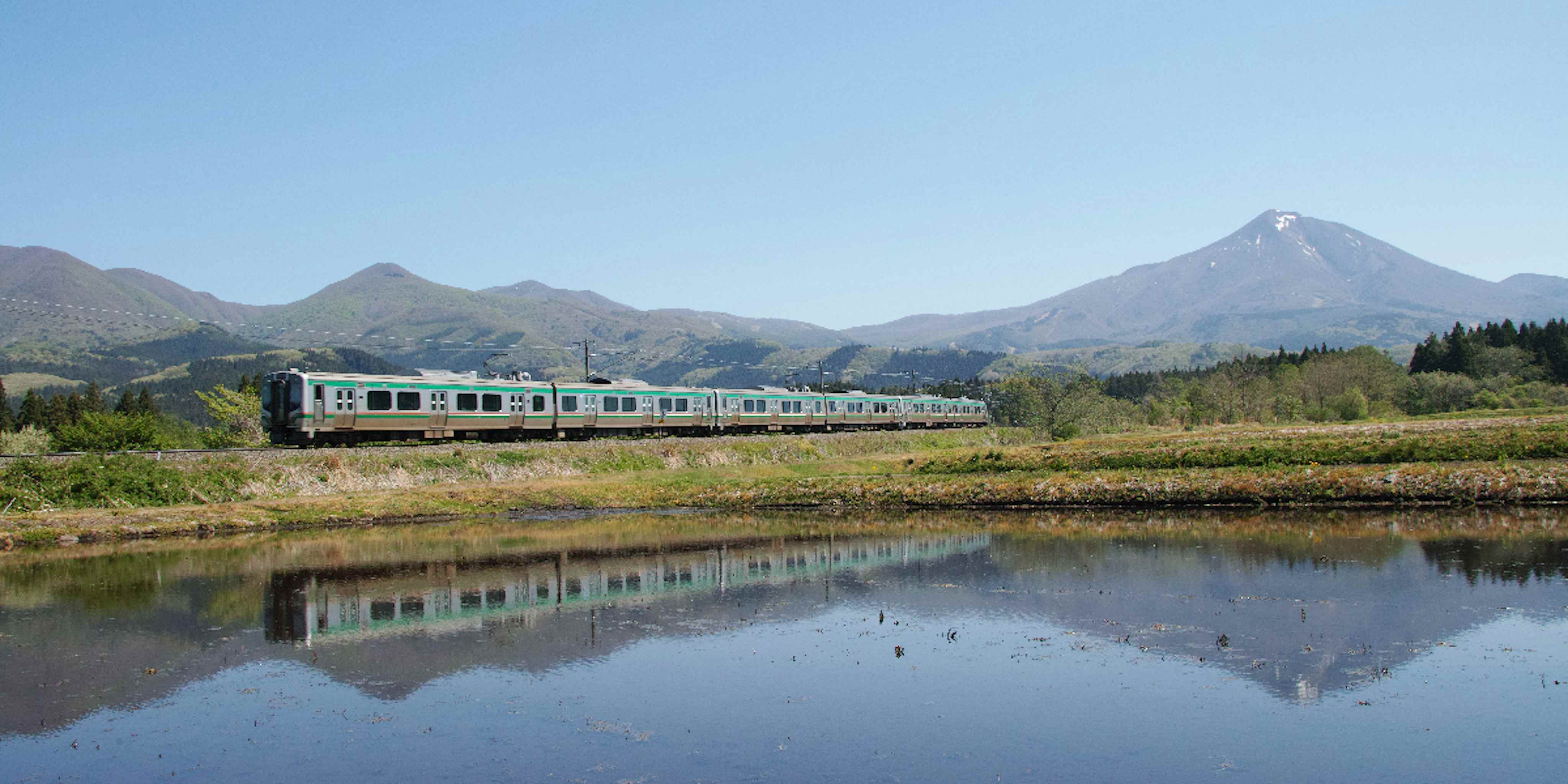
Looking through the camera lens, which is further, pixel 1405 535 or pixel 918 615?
pixel 1405 535

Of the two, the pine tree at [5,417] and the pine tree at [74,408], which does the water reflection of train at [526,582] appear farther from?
the pine tree at [74,408]

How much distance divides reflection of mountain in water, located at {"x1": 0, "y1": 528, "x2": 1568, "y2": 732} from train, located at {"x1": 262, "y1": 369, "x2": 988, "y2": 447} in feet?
60.0

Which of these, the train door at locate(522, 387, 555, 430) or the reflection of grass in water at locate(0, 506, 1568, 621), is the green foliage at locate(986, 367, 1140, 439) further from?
the reflection of grass in water at locate(0, 506, 1568, 621)

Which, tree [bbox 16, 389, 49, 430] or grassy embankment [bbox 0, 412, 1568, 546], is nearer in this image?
grassy embankment [bbox 0, 412, 1568, 546]

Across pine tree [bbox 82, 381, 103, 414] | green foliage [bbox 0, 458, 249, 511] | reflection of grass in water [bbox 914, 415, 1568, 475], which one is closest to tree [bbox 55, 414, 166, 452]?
green foliage [bbox 0, 458, 249, 511]

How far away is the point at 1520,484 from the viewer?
35438 mm

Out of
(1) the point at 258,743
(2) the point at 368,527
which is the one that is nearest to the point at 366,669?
(1) the point at 258,743

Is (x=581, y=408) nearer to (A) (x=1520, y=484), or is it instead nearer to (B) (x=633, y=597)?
(B) (x=633, y=597)

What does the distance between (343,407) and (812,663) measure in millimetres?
36640

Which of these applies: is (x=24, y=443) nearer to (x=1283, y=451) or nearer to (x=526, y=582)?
(x=526, y=582)

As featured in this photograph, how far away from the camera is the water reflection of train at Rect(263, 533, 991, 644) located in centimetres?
2255

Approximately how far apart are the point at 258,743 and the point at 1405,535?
29.7m

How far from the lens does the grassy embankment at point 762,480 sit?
36969 millimetres

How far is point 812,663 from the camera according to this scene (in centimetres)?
1880
